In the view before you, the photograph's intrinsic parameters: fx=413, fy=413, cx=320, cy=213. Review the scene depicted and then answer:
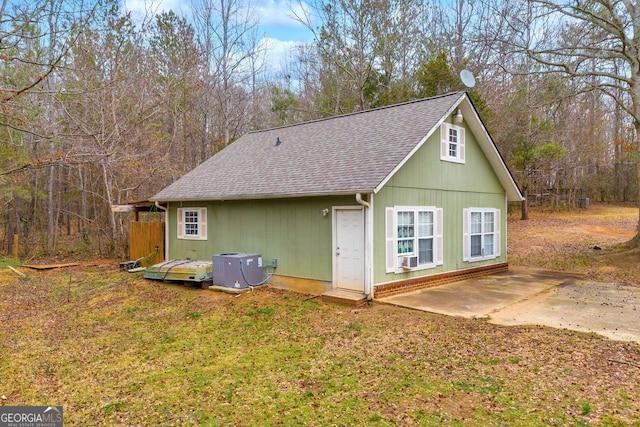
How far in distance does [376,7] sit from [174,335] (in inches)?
779

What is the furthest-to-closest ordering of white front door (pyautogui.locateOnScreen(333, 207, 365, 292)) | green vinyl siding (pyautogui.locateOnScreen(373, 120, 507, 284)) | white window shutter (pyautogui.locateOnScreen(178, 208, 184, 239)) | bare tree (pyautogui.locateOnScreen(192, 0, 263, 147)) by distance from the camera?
bare tree (pyautogui.locateOnScreen(192, 0, 263, 147)) → white window shutter (pyautogui.locateOnScreen(178, 208, 184, 239)) → green vinyl siding (pyautogui.locateOnScreen(373, 120, 507, 284)) → white front door (pyautogui.locateOnScreen(333, 207, 365, 292))

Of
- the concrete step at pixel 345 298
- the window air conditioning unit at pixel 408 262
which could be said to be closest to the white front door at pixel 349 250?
the concrete step at pixel 345 298

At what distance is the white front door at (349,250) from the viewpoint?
9023mm

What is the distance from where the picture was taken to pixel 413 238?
32.8ft

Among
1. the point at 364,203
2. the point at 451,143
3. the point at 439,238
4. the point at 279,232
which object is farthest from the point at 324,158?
the point at 439,238

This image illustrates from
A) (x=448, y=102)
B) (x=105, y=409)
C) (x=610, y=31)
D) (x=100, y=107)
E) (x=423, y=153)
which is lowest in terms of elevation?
(x=105, y=409)

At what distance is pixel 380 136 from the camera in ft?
35.1

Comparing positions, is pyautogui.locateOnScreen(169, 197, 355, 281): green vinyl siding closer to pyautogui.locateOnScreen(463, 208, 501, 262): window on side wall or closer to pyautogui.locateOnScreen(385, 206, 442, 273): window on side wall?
pyautogui.locateOnScreen(385, 206, 442, 273): window on side wall

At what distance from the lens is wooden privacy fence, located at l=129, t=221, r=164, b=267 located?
47.3 ft

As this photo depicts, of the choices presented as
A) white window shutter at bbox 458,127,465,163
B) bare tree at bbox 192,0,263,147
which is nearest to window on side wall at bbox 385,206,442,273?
white window shutter at bbox 458,127,465,163

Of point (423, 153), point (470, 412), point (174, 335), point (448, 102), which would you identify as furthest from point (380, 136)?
point (470, 412)

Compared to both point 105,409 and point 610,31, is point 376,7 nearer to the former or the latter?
point 610,31

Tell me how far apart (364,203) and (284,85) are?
19.6 meters

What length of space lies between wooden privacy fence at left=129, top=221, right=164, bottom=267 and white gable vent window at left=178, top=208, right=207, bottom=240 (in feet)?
3.89
